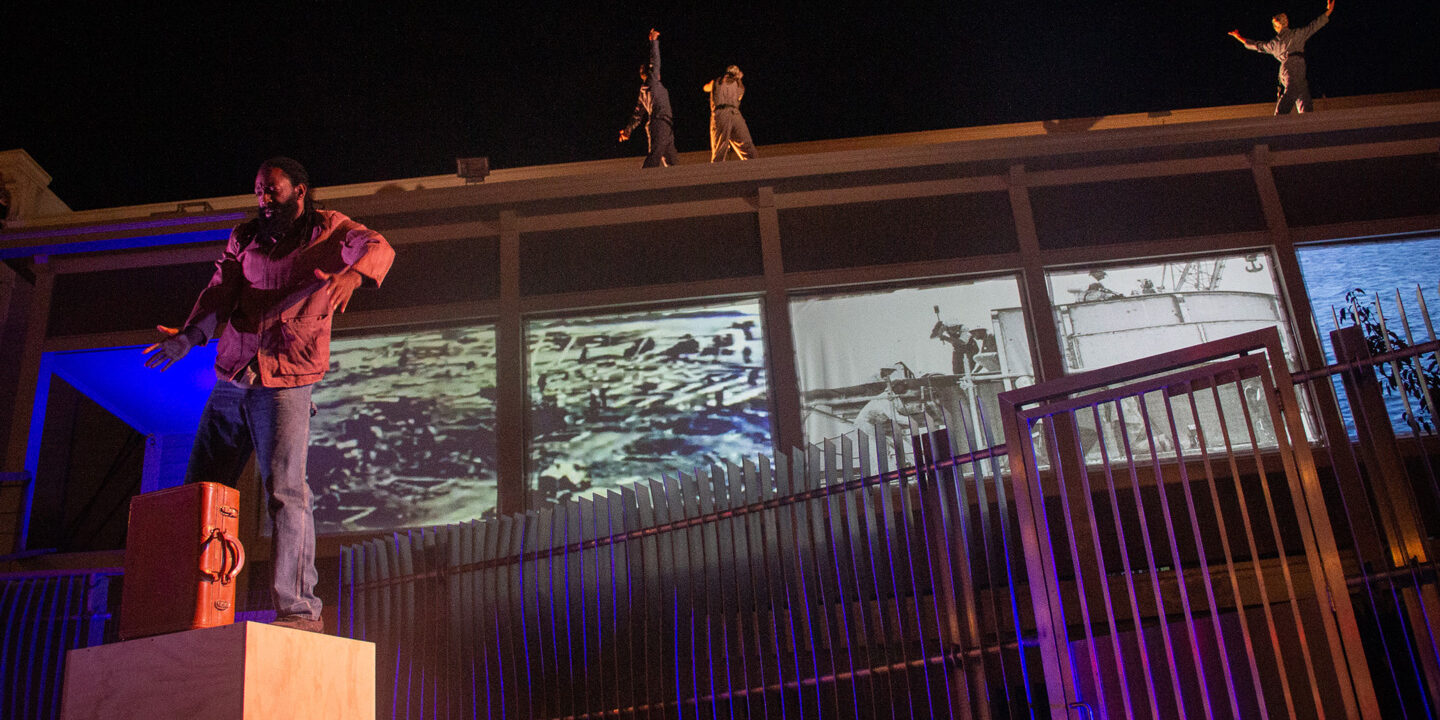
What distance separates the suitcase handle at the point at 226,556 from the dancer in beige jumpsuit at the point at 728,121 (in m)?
7.42

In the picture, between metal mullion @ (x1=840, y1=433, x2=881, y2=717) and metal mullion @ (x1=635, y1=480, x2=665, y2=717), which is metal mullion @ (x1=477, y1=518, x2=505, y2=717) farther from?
metal mullion @ (x1=840, y1=433, x2=881, y2=717)

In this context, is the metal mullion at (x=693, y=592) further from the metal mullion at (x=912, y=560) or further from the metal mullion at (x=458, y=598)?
the metal mullion at (x=458, y=598)

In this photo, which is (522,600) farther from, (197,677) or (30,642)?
(30,642)

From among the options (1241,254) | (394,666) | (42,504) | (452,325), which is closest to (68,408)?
(42,504)

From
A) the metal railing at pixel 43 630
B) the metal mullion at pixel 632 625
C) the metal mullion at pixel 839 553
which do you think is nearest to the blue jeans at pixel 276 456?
the metal mullion at pixel 632 625

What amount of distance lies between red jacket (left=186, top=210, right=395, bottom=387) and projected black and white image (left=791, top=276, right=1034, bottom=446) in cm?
508

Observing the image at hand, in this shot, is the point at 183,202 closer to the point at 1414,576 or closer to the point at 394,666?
the point at 394,666

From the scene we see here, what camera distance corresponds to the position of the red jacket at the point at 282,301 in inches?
174

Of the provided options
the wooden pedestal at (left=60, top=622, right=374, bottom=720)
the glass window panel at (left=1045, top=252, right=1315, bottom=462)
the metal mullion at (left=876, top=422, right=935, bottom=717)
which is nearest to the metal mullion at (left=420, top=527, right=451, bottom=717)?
the metal mullion at (left=876, top=422, right=935, bottom=717)

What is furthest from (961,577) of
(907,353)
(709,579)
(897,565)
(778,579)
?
(907,353)

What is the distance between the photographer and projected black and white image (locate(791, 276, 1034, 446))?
900 cm

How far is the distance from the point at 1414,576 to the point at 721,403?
5279 mm

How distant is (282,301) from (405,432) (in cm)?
510

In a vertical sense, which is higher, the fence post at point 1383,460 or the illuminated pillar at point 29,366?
the illuminated pillar at point 29,366
